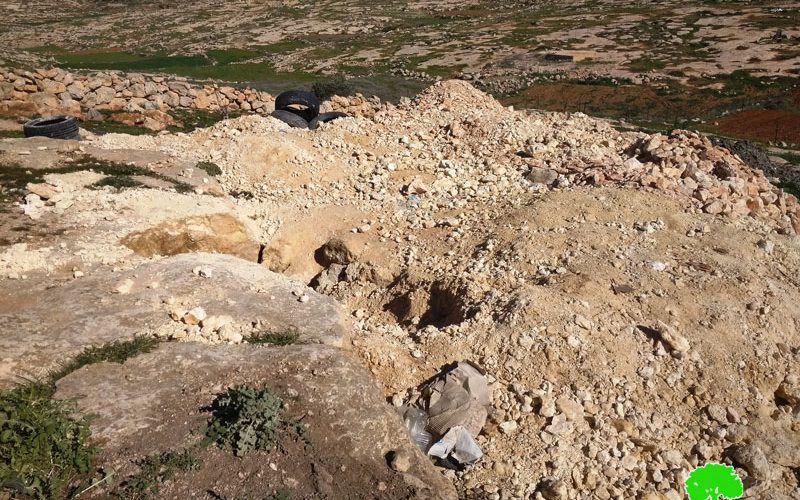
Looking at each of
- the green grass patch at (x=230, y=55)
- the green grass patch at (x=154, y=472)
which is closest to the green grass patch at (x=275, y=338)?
the green grass patch at (x=154, y=472)

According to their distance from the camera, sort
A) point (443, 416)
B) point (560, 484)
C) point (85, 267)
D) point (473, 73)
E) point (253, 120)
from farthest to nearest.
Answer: point (473, 73)
point (253, 120)
point (85, 267)
point (443, 416)
point (560, 484)

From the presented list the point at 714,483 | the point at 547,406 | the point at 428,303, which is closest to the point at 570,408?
the point at 547,406

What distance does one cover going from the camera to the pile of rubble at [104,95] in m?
20.3

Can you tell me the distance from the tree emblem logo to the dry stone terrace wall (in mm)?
Answer: 22004

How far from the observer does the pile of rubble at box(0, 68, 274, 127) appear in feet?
66.7

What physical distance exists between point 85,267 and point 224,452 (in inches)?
196

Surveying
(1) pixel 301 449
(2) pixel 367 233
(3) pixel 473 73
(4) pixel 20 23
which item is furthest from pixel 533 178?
(4) pixel 20 23

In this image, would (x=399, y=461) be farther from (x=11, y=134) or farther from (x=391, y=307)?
(x=11, y=134)

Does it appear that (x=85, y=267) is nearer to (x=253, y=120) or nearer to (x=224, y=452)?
(x=224, y=452)

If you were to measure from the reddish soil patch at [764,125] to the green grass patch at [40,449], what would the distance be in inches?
1310

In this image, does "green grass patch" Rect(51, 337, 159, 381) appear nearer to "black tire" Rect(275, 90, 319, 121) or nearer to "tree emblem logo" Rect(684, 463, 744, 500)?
"tree emblem logo" Rect(684, 463, 744, 500)

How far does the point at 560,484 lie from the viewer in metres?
5.71

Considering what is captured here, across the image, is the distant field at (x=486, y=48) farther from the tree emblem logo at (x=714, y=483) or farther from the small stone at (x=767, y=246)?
the tree emblem logo at (x=714, y=483)

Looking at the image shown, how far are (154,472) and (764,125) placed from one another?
121 ft
